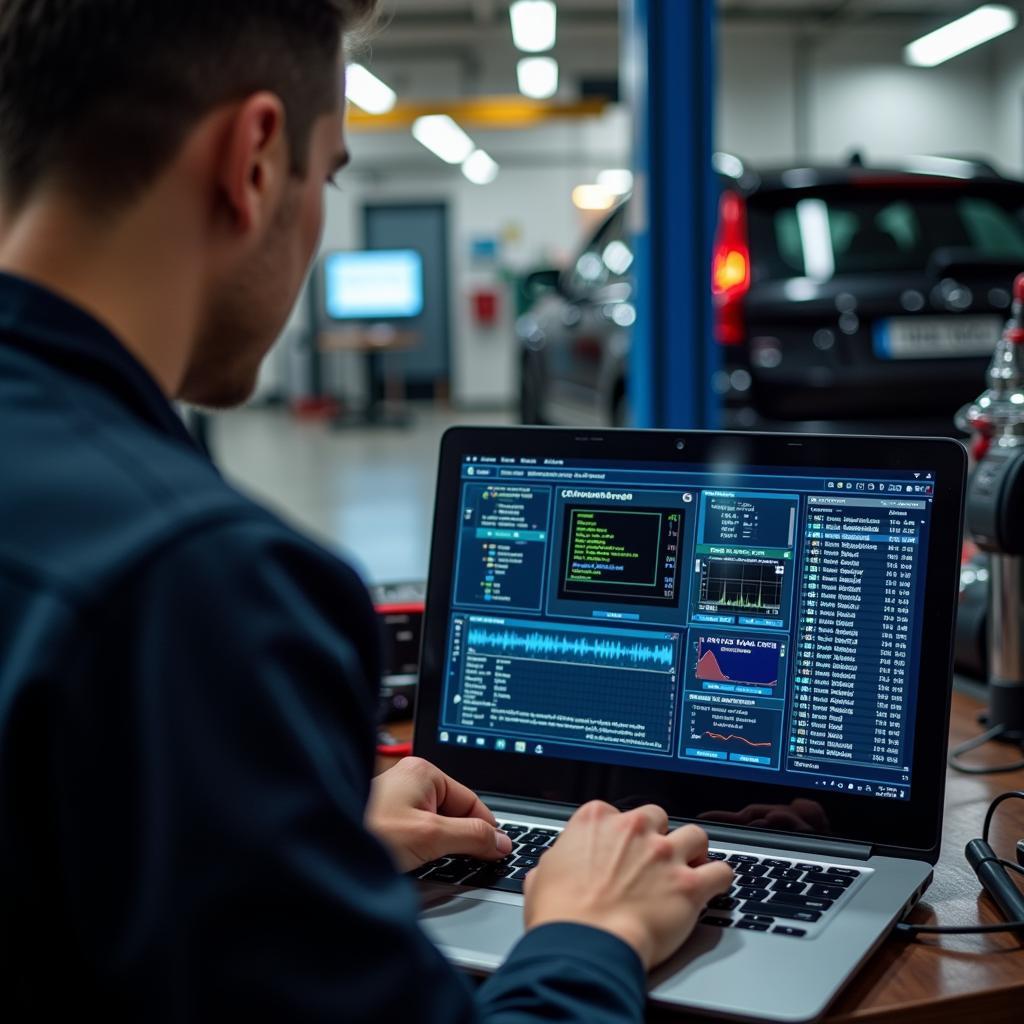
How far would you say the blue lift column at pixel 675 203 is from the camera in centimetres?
395

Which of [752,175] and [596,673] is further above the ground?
[752,175]

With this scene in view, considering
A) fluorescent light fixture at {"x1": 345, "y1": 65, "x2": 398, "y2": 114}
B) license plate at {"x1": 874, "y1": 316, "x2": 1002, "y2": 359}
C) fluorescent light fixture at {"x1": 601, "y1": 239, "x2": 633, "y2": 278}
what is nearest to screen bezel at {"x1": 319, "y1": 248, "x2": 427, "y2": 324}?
fluorescent light fixture at {"x1": 345, "y1": 65, "x2": 398, "y2": 114}

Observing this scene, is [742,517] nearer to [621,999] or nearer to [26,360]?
[621,999]

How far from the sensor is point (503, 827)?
1090 millimetres

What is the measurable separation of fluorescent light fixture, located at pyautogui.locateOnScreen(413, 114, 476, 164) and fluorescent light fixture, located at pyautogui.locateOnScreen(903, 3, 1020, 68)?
4843 millimetres

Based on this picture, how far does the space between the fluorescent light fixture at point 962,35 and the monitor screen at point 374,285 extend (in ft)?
18.4

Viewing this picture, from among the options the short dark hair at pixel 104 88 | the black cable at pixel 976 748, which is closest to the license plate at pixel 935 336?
the black cable at pixel 976 748

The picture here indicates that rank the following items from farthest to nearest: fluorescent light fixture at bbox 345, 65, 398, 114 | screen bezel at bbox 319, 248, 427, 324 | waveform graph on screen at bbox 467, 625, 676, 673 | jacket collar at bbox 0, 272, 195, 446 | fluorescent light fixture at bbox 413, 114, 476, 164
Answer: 1. screen bezel at bbox 319, 248, 427, 324
2. fluorescent light fixture at bbox 413, 114, 476, 164
3. fluorescent light fixture at bbox 345, 65, 398, 114
4. waveform graph on screen at bbox 467, 625, 676, 673
5. jacket collar at bbox 0, 272, 195, 446

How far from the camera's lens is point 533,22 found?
1096 cm

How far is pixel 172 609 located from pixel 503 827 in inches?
25.6

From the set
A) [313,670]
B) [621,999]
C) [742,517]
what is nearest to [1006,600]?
[742,517]

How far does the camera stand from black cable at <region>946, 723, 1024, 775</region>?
1.26 metres

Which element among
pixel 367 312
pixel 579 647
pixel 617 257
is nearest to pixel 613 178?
pixel 367 312

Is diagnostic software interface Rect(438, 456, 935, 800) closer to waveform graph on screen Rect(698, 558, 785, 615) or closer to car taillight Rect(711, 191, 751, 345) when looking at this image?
waveform graph on screen Rect(698, 558, 785, 615)
